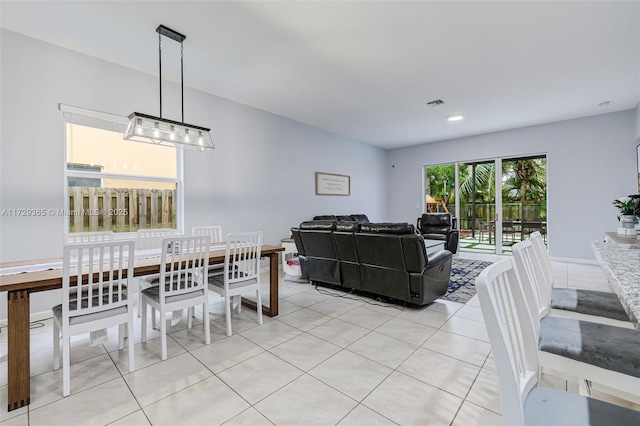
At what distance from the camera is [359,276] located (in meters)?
3.55

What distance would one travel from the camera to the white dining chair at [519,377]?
0.83 m

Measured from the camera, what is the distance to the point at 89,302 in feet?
6.20

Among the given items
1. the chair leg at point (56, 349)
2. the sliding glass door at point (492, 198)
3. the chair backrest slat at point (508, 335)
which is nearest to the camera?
the chair backrest slat at point (508, 335)

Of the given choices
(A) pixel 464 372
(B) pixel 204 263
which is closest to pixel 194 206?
(B) pixel 204 263

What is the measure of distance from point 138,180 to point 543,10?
4633 millimetres

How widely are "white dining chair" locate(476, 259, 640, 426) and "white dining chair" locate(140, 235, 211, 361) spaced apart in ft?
6.74

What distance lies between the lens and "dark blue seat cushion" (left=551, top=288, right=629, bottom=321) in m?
1.58

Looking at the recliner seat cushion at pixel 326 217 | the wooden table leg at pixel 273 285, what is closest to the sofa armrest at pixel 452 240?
the recliner seat cushion at pixel 326 217

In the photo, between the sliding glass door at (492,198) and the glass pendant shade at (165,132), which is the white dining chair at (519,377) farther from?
the sliding glass door at (492,198)

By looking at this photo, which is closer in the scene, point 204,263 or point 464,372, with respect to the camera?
point 464,372

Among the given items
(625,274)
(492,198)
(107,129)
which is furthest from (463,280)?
(107,129)

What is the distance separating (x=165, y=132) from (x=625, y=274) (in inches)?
134

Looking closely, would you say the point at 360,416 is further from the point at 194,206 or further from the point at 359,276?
the point at 194,206

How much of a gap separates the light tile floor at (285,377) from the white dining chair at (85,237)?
87 cm
